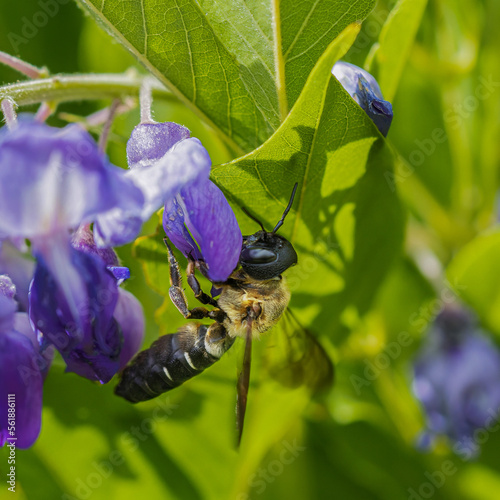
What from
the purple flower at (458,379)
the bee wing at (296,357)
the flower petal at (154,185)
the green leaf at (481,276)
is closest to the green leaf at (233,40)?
the flower petal at (154,185)

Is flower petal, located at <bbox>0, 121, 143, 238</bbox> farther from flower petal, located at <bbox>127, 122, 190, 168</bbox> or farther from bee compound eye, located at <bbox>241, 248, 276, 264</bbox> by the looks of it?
bee compound eye, located at <bbox>241, 248, 276, 264</bbox>

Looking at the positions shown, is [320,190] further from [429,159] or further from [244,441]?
[429,159]

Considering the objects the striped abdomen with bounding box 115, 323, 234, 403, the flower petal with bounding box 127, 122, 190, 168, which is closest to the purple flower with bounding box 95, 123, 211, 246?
the flower petal with bounding box 127, 122, 190, 168

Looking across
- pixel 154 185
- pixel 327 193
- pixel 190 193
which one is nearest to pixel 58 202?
pixel 154 185

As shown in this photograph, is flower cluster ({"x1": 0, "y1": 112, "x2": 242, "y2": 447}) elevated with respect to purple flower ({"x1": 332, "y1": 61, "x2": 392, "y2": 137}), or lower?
lower

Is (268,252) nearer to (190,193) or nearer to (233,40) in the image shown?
(190,193)

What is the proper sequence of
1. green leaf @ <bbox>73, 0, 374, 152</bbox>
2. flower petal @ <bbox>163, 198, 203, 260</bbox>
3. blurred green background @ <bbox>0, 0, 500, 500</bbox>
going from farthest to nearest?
blurred green background @ <bbox>0, 0, 500, 500</bbox> → green leaf @ <bbox>73, 0, 374, 152</bbox> → flower petal @ <bbox>163, 198, 203, 260</bbox>
